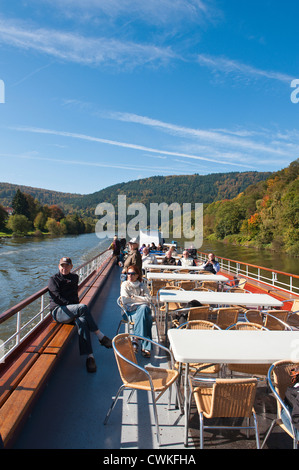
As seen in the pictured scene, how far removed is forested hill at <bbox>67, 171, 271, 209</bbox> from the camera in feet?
426

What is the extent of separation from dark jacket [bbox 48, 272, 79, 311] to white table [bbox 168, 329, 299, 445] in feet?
5.11

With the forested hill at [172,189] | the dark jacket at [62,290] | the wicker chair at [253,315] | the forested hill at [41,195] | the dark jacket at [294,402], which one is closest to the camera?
the dark jacket at [294,402]

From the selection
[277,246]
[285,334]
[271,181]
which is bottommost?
[277,246]

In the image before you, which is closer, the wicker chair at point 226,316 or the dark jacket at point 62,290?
the dark jacket at point 62,290

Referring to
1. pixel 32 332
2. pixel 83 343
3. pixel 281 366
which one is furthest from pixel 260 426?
pixel 32 332

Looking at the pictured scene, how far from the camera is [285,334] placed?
3016 millimetres

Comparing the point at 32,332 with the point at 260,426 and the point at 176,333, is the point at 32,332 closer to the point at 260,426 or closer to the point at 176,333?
the point at 176,333

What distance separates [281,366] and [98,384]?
1.78 m

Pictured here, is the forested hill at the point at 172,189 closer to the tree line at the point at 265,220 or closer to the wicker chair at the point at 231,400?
the tree line at the point at 265,220

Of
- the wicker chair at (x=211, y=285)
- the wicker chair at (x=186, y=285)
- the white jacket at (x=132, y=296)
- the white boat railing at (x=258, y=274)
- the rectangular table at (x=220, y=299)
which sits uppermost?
the white jacket at (x=132, y=296)

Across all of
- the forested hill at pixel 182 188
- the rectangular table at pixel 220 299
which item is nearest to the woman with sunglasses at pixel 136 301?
the rectangular table at pixel 220 299

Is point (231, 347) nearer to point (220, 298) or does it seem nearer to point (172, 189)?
point (220, 298)

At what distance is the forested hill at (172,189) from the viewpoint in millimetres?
130625

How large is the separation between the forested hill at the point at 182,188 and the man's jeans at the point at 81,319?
120 meters
